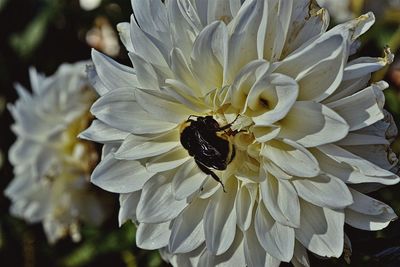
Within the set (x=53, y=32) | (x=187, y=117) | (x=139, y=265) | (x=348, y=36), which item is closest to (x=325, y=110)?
(x=348, y=36)

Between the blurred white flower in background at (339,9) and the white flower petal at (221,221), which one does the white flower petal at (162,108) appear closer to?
the white flower petal at (221,221)

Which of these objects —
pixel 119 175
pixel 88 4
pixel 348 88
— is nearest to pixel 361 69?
pixel 348 88

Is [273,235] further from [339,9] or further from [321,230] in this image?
[339,9]

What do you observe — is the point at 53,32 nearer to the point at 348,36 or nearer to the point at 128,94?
the point at 128,94

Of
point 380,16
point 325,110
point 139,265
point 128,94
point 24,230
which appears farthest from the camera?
point 24,230

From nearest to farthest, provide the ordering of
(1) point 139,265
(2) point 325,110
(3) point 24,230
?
(2) point 325,110, (1) point 139,265, (3) point 24,230

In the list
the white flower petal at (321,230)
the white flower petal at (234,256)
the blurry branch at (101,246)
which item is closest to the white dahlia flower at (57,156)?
the blurry branch at (101,246)
